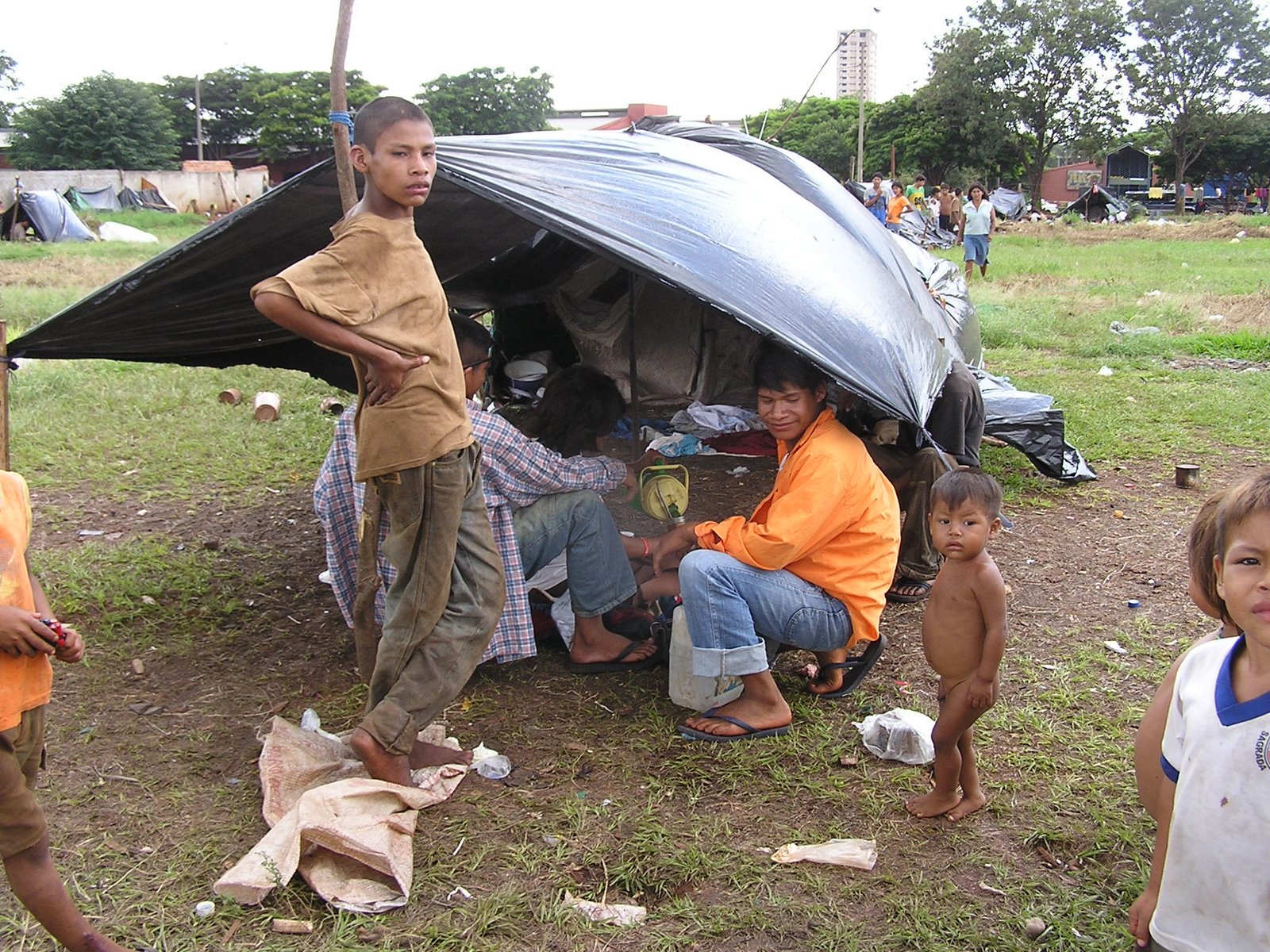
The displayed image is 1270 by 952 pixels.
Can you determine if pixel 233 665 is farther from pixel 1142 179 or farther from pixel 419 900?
pixel 1142 179

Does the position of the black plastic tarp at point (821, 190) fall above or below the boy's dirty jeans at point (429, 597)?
above

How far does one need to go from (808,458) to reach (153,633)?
2.57m

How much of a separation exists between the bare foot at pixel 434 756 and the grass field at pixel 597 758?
120mm

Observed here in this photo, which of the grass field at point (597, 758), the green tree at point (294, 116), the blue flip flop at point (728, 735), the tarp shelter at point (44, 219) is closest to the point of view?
the grass field at point (597, 758)

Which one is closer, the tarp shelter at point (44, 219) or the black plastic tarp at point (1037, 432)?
the black plastic tarp at point (1037, 432)

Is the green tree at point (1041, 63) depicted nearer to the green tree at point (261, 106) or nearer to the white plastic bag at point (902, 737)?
the green tree at point (261, 106)

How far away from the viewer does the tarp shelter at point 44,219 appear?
23.4 m

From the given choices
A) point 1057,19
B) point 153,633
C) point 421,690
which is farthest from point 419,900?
point 1057,19

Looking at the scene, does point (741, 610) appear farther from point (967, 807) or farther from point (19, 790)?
point (19, 790)

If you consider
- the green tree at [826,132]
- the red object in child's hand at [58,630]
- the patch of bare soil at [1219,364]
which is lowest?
the patch of bare soil at [1219,364]

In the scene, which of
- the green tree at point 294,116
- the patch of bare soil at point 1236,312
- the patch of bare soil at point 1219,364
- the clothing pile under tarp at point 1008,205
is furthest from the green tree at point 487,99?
the patch of bare soil at point 1219,364

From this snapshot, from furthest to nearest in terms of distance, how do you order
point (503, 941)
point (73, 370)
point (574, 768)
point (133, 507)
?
point (73, 370), point (133, 507), point (574, 768), point (503, 941)

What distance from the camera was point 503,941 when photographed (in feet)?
7.55

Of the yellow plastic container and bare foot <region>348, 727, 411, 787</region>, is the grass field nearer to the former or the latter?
bare foot <region>348, 727, 411, 787</region>
